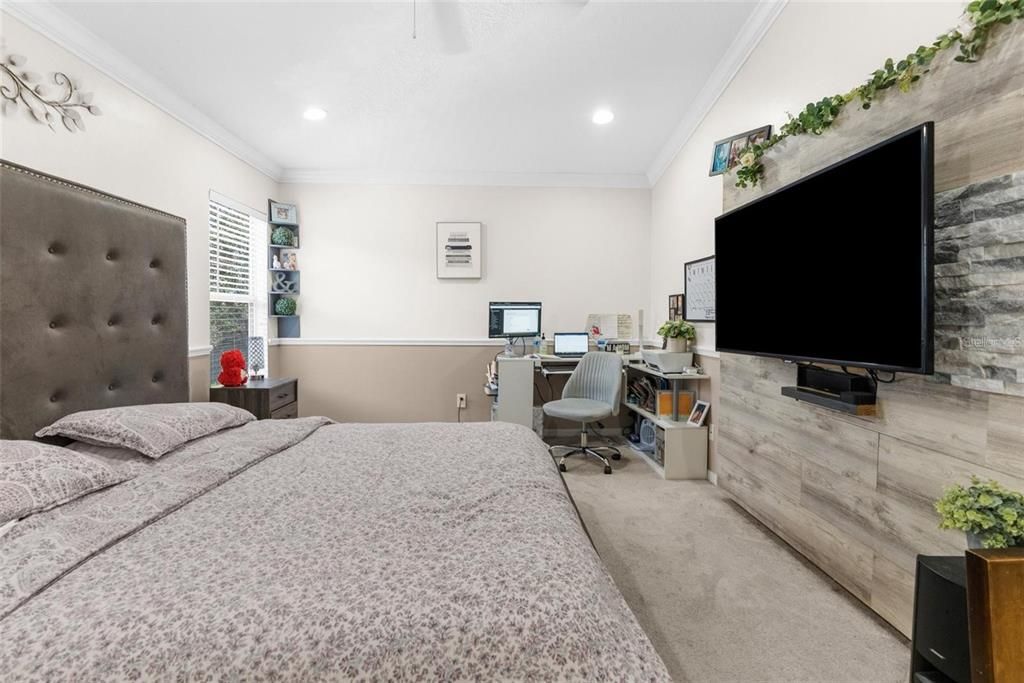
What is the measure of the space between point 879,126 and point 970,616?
5.19 ft

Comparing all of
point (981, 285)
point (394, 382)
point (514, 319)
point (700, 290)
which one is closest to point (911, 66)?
point (981, 285)

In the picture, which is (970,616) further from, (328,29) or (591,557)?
(328,29)

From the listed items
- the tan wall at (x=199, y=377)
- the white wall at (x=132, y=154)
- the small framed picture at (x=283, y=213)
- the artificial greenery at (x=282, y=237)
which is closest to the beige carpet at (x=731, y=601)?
the tan wall at (x=199, y=377)

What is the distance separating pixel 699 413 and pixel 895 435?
5.79 feet

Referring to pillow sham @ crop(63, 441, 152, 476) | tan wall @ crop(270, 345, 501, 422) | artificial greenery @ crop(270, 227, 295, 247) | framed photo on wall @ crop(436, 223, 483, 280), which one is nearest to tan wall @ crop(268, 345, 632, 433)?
tan wall @ crop(270, 345, 501, 422)

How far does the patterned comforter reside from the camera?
2.37 ft

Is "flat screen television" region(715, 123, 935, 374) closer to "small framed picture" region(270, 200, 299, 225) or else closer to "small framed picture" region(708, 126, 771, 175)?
"small framed picture" region(708, 126, 771, 175)

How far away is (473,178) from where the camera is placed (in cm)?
433

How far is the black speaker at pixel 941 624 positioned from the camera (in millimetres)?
1054

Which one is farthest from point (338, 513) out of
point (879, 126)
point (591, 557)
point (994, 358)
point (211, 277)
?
point (211, 277)

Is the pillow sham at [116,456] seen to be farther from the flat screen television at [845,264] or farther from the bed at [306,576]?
the flat screen television at [845,264]

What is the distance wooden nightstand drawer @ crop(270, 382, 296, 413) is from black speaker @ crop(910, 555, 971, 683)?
138 inches

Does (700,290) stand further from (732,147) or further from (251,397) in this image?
(251,397)

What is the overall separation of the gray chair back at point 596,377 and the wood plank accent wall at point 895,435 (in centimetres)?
140
